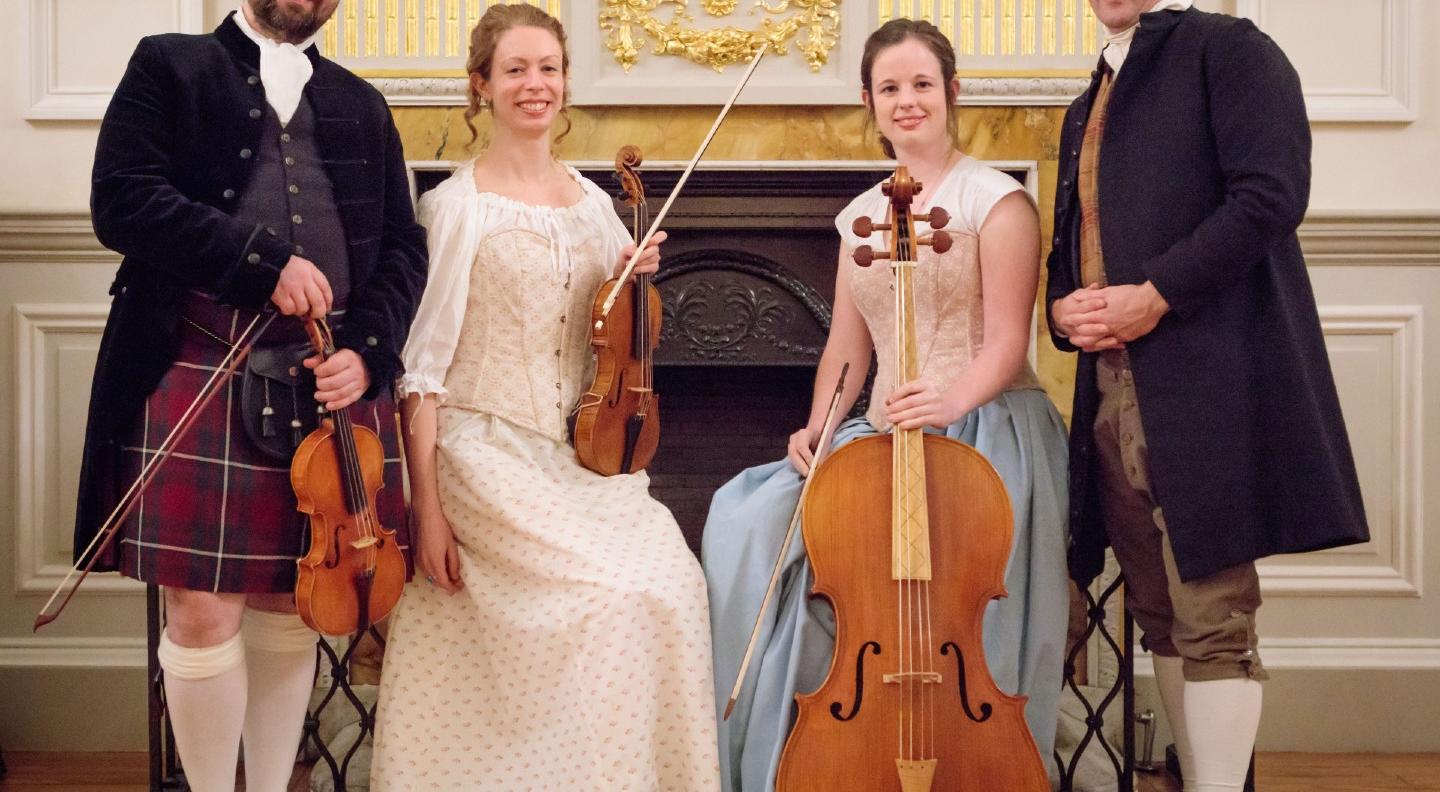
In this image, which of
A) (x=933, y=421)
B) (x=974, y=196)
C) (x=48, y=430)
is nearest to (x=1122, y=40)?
(x=974, y=196)

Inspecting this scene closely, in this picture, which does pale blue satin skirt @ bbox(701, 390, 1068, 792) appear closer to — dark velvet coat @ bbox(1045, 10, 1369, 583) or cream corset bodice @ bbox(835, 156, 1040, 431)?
cream corset bodice @ bbox(835, 156, 1040, 431)

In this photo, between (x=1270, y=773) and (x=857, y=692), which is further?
(x=1270, y=773)

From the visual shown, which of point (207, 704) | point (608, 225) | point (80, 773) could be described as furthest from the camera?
point (80, 773)

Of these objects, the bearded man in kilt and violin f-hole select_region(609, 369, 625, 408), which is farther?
violin f-hole select_region(609, 369, 625, 408)

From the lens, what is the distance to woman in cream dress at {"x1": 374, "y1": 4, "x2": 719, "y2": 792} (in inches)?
78.1

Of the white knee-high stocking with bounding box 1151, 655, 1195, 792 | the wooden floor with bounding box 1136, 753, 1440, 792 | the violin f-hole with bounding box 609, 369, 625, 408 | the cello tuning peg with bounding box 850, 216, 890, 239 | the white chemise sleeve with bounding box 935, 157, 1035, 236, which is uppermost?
the white chemise sleeve with bounding box 935, 157, 1035, 236

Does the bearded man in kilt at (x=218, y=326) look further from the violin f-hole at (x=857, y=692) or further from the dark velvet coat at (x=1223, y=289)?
the dark velvet coat at (x=1223, y=289)

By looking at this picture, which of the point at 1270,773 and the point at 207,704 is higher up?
the point at 207,704

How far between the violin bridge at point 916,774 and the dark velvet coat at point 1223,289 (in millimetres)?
482

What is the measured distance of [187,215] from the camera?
69.2 inches

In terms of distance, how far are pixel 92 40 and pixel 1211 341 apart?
2528 mm

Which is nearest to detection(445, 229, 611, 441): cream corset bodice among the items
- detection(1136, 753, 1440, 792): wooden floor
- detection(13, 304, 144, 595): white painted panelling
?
detection(13, 304, 144, 595): white painted panelling

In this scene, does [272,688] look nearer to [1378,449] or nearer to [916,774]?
[916,774]

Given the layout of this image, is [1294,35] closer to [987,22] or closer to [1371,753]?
[987,22]
